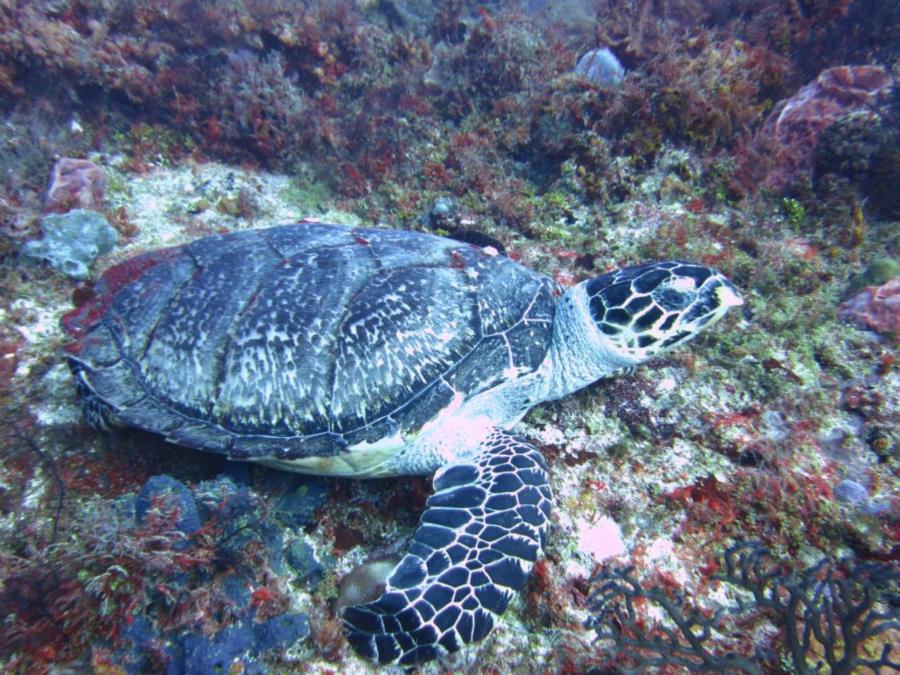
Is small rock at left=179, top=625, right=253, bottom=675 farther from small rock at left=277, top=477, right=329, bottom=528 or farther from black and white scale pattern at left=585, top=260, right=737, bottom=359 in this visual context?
black and white scale pattern at left=585, top=260, right=737, bottom=359

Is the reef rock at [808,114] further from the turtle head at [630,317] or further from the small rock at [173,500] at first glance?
the small rock at [173,500]

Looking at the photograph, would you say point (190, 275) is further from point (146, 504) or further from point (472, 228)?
point (472, 228)

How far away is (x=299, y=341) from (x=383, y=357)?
51 centimetres

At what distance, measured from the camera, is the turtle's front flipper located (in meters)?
1.97

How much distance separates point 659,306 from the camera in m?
2.56

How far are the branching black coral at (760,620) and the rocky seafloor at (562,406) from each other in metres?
0.02

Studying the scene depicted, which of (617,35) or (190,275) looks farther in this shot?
(617,35)

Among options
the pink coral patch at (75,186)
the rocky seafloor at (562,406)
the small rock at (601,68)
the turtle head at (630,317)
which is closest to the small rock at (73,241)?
the rocky seafloor at (562,406)

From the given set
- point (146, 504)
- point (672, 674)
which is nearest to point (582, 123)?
point (672, 674)

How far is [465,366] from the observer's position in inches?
99.7

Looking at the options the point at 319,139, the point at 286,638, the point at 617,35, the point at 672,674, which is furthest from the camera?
the point at 617,35

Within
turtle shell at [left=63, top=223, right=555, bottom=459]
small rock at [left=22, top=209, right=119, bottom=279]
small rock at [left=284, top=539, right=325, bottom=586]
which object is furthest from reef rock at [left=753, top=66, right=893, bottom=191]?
small rock at [left=22, top=209, right=119, bottom=279]

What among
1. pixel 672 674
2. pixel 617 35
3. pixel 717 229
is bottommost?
pixel 672 674

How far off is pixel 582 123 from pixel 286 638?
16.2ft
